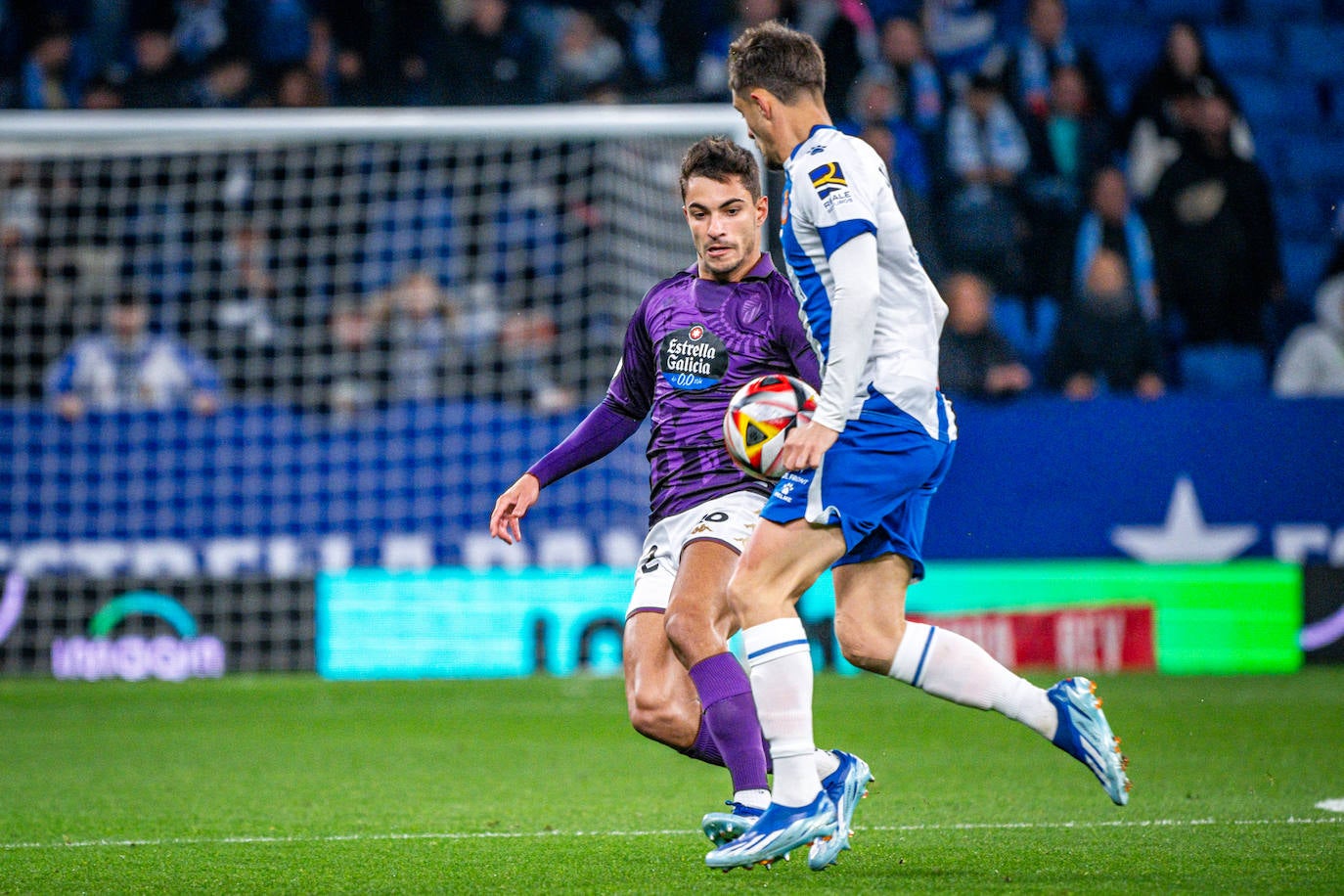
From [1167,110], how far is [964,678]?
9.08 meters

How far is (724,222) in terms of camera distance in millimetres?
4684

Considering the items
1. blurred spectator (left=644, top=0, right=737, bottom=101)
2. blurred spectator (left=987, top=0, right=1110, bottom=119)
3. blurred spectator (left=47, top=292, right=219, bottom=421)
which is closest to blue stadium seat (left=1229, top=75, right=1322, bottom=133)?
blurred spectator (left=987, top=0, right=1110, bottom=119)

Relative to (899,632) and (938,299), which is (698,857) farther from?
(938,299)

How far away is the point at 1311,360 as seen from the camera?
36.7 ft

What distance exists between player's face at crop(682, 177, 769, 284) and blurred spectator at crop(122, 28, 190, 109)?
8.25 m

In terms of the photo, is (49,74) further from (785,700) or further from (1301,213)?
(785,700)

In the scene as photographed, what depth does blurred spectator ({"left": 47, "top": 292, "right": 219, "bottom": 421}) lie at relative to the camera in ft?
34.3

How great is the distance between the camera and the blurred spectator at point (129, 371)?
10445 millimetres

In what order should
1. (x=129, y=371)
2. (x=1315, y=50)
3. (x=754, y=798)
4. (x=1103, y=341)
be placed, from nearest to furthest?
(x=754, y=798) → (x=129, y=371) → (x=1103, y=341) → (x=1315, y=50)

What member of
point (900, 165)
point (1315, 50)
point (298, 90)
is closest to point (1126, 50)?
point (1315, 50)

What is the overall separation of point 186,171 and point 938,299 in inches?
319

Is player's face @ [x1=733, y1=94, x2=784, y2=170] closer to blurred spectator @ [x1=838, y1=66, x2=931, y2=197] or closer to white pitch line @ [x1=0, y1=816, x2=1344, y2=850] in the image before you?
white pitch line @ [x1=0, y1=816, x2=1344, y2=850]

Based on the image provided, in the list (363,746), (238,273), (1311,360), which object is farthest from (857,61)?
(363,746)

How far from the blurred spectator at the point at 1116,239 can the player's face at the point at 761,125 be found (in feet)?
24.8
